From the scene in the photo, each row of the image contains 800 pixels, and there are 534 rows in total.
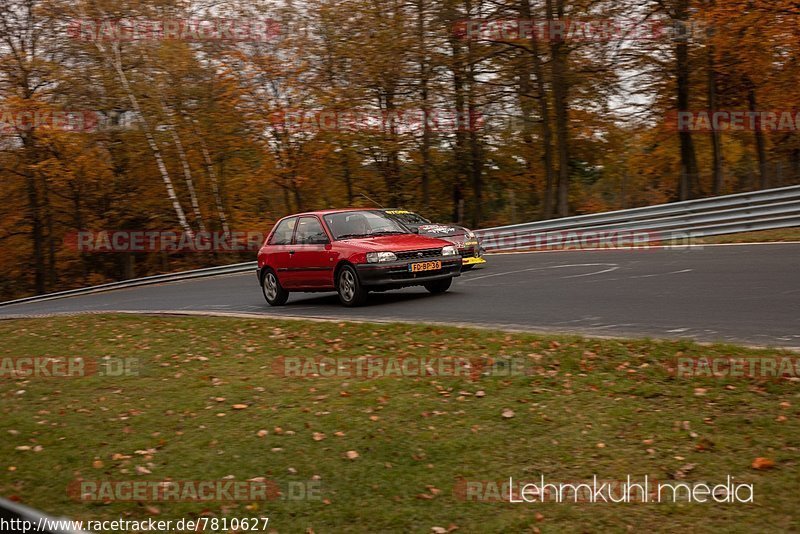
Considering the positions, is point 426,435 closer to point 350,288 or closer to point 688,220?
point 350,288

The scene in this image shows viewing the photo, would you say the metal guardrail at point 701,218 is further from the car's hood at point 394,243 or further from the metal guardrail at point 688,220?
the car's hood at point 394,243

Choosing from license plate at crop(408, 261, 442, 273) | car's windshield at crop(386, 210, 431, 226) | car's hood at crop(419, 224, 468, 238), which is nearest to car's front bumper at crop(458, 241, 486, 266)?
car's hood at crop(419, 224, 468, 238)

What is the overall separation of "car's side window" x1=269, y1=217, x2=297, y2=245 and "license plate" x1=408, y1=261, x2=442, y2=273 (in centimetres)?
283

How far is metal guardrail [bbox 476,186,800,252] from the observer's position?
18531 mm

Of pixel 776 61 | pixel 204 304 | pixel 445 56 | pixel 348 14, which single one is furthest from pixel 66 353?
pixel 776 61

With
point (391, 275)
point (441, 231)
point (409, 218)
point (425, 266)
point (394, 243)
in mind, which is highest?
point (409, 218)

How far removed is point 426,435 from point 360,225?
840 cm

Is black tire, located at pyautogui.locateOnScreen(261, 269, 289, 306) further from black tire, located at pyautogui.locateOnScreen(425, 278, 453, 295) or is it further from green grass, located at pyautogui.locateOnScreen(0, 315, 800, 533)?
green grass, located at pyautogui.locateOnScreen(0, 315, 800, 533)

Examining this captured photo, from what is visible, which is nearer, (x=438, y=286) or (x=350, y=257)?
(x=350, y=257)

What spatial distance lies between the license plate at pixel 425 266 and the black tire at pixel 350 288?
0.85m

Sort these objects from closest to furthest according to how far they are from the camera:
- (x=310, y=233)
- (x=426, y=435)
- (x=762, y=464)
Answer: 1. (x=762, y=464)
2. (x=426, y=435)
3. (x=310, y=233)

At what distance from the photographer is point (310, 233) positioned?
14438 millimetres

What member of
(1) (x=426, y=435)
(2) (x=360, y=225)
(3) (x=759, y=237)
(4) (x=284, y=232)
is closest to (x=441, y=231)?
(2) (x=360, y=225)

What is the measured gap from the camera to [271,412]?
6953 mm
